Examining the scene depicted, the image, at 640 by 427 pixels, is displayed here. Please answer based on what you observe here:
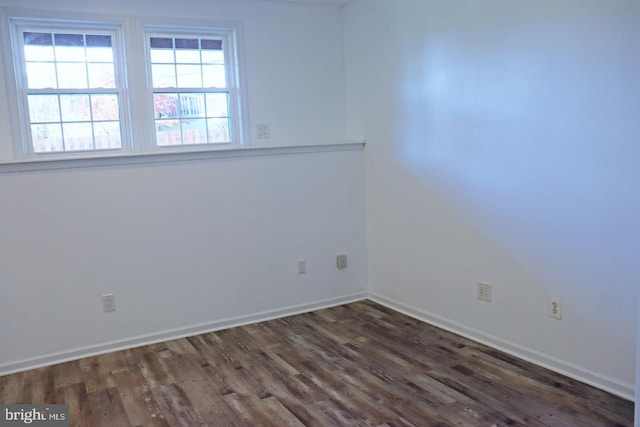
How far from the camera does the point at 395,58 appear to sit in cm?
405

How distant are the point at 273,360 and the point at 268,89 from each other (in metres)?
2.04

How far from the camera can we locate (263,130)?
4.34 meters

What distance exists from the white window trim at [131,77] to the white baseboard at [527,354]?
5.79ft

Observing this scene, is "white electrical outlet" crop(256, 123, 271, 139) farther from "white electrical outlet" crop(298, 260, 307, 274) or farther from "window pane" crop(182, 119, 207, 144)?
"white electrical outlet" crop(298, 260, 307, 274)

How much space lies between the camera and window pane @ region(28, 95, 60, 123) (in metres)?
3.69

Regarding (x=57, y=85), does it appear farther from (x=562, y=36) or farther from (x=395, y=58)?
(x=562, y=36)

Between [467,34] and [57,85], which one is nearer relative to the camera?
[467,34]

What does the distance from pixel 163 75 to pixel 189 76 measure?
0.19 metres


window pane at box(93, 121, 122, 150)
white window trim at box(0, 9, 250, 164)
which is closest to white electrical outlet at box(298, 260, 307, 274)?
white window trim at box(0, 9, 250, 164)

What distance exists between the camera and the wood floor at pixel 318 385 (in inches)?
106

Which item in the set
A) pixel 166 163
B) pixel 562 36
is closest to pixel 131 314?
pixel 166 163

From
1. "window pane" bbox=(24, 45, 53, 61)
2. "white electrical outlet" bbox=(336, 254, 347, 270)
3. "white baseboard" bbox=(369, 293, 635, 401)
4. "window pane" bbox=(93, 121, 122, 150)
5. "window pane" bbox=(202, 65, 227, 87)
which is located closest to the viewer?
"white baseboard" bbox=(369, 293, 635, 401)

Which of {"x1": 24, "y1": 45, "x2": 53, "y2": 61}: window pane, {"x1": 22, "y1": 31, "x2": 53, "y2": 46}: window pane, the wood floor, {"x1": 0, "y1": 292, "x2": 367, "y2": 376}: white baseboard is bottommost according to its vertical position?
the wood floor

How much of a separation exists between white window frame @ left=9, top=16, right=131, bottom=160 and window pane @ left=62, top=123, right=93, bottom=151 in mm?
37
